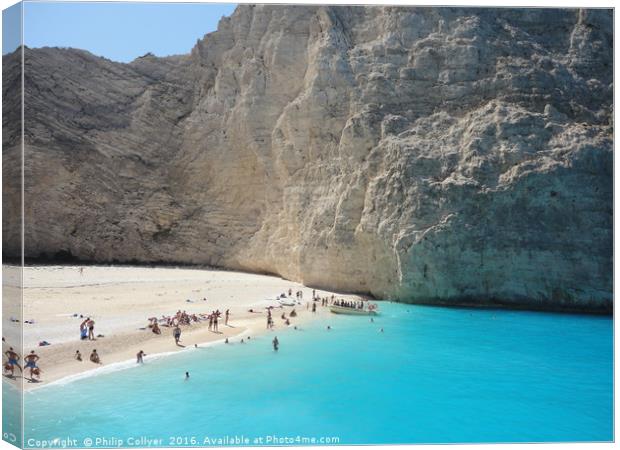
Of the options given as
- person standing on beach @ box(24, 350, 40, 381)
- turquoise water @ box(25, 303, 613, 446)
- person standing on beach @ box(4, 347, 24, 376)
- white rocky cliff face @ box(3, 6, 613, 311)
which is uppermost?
white rocky cliff face @ box(3, 6, 613, 311)

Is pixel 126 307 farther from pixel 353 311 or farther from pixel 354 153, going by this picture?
pixel 354 153

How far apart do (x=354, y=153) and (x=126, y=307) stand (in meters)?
14.0

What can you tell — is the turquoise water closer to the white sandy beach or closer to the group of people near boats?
the white sandy beach

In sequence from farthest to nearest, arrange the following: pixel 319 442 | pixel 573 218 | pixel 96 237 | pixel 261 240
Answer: pixel 96 237 < pixel 261 240 < pixel 573 218 < pixel 319 442

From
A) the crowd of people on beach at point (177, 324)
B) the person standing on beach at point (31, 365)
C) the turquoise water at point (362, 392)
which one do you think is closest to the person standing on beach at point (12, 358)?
the crowd of people on beach at point (177, 324)

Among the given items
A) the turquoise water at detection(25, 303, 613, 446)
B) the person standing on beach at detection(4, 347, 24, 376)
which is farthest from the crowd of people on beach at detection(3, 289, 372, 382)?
the turquoise water at detection(25, 303, 613, 446)

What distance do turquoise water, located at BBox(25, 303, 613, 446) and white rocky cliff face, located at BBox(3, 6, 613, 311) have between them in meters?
5.34

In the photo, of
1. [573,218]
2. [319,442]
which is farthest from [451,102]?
[319,442]

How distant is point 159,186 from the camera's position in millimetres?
38094

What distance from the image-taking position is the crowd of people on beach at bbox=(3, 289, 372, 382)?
9.61m

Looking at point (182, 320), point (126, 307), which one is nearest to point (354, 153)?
point (182, 320)

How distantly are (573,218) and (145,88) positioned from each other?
100ft

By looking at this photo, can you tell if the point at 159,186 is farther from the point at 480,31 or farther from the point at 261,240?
the point at 480,31

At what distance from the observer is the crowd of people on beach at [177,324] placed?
961cm
